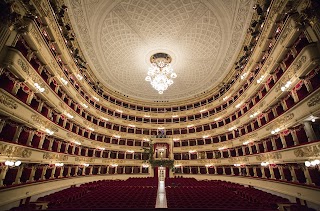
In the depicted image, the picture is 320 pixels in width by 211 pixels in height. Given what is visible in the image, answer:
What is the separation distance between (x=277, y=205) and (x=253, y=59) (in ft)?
40.5

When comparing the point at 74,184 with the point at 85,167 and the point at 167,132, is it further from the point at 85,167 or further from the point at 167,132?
the point at 167,132

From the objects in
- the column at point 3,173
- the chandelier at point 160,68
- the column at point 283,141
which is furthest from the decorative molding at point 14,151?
the column at point 283,141

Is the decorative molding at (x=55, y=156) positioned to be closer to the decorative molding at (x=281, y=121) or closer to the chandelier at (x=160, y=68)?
the chandelier at (x=160, y=68)

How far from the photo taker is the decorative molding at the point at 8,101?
7769mm

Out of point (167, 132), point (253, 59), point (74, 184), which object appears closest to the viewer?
point (253, 59)

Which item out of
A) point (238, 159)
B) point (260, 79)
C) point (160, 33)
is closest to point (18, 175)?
point (160, 33)

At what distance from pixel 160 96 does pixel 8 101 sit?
74.9 feet

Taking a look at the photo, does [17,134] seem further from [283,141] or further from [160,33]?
[283,141]

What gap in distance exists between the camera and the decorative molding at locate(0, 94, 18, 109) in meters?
7.77

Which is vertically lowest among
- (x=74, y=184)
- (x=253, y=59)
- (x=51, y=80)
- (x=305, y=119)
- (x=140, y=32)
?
(x=74, y=184)

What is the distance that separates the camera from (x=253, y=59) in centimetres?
1487

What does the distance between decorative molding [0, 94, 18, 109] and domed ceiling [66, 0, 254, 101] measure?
9.19 metres

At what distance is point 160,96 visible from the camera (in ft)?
96.4

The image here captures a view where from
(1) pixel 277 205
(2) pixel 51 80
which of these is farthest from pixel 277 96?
(2) pixel 51 80
